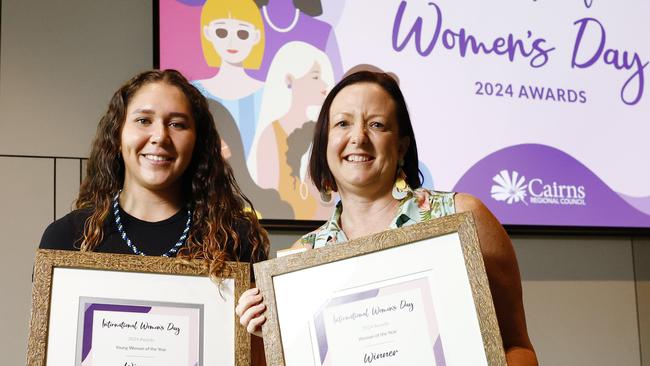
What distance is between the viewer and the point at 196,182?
6.03 feet

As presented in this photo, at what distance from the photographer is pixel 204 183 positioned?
184cm

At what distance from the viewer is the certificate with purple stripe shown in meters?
1.51

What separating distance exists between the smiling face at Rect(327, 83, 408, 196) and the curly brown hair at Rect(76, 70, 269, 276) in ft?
0.94

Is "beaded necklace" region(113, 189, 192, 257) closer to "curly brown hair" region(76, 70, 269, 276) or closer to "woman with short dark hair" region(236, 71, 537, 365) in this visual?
"curly brown hair" region(76, 70, 269, 276)

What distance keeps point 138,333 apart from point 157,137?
1.37 feet

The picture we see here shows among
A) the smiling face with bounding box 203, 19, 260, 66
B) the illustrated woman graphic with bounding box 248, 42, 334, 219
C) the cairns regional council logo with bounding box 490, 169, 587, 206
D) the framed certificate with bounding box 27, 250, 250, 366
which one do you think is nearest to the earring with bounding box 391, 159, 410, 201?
the framed certificate with bounding box 27, 250, 250, 366

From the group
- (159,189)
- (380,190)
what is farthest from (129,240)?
(380,190)

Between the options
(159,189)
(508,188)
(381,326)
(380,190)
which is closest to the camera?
(381,326)

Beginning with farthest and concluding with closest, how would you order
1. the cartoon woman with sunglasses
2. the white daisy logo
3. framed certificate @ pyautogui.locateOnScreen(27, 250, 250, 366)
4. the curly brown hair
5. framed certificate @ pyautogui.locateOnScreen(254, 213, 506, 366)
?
the white daisy logo
the cartoon woman with sunglasses
the curly brown hair
framed certificate @ pyautogui.locateOnScreen(27, 250, 250, 366)
framed certificate @ pyautogui.locateOnScreen(254, 213, 506, 366)

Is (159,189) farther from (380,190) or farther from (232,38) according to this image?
(232,38)

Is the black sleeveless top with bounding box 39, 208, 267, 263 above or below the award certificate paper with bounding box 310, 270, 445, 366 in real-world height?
above

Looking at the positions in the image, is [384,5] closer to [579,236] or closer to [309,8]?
[309,8]

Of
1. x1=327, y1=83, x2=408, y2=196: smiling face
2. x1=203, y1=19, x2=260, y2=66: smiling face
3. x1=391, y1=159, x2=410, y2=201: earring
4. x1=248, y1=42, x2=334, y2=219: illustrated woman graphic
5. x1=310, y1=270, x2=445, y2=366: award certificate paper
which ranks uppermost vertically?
x1=203, y1=19, x2=260, y2=66: smiling face

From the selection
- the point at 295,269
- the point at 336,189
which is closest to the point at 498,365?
the point at 295,269
